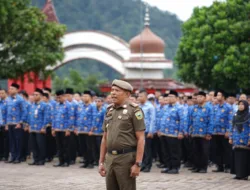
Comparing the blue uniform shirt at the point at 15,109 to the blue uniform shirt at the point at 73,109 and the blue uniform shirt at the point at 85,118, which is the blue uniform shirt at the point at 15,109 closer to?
the blue uniform shirt at the point at 73,109

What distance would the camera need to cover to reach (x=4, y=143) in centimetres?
1980

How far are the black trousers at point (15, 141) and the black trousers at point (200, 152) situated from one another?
15.1 ft

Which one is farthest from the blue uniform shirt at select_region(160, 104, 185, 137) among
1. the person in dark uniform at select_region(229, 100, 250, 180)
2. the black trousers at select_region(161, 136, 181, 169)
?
the person in dark uniform at select_region(229, 100, 250, 180)

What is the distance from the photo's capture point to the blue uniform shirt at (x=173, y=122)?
653 inches

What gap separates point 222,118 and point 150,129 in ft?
5.41

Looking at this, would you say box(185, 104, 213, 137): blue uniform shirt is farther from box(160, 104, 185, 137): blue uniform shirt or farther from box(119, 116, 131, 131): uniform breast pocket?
box(119, 116, 131, 131): uniform breast pocket

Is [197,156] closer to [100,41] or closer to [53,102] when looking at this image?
[53,102]

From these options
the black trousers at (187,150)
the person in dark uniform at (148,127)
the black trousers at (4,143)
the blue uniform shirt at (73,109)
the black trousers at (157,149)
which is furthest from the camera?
the black trousers at (4,143)

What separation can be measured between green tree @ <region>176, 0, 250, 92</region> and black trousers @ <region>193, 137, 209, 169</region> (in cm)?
956

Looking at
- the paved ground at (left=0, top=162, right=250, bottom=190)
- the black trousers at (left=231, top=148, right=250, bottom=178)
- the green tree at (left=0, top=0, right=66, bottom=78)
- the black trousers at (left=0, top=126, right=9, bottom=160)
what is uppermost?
the green tree at (left=0, top=0, right=66, bottom=78)

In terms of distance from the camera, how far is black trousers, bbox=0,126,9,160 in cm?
1975

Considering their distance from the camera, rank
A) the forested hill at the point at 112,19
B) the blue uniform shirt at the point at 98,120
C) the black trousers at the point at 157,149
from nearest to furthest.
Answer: the blue uniform shirt at the point at 98,120 < the black trousers at the point at 157,149 < the forested hill at the point at 112,19

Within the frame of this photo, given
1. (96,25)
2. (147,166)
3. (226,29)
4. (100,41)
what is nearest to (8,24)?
(226,29)

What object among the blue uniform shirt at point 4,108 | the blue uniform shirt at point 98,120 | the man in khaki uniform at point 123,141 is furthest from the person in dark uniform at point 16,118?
the man in khaki uniform at point 123,141
